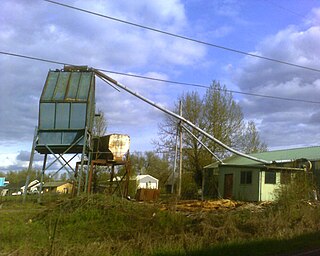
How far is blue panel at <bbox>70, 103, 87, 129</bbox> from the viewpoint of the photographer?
89.9ft

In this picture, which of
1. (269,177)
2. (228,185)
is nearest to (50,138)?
(269,177)

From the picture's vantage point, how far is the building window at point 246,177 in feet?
122

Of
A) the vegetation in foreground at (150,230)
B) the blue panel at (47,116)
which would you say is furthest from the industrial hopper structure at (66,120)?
the vegetation in foreground at (150,230)

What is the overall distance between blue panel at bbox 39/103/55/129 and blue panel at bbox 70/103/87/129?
129 centimetres

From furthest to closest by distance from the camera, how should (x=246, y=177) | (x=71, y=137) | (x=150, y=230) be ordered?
(x=246, y=177)
(x=71, y=137)
(x=150, y=230)

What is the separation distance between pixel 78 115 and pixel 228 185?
63.5ft

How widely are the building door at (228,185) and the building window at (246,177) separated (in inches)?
89.2

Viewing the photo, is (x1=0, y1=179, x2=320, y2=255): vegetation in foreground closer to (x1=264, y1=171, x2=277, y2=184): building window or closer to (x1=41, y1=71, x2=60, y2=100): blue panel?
(x1=41, y1=71, x2=60, y2=100): blue panel

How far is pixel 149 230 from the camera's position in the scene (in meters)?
13.5

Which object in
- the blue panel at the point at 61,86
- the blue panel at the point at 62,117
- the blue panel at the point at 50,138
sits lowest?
the blue panel at the point at 50,138

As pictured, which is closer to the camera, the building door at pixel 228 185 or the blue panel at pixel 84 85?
the blue panel at pixel 84 85

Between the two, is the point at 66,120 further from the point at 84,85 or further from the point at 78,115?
the point at 84,85

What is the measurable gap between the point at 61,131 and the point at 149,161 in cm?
7076

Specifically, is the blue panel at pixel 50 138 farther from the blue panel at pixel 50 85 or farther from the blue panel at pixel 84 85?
the blue panel at pixel 84 85
